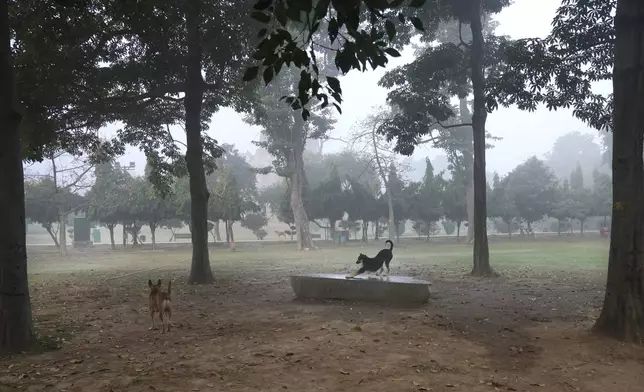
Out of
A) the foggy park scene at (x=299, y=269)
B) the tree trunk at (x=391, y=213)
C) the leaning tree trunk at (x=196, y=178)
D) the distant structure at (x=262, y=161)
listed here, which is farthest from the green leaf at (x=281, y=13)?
the distant structure at (x=262, y=161)

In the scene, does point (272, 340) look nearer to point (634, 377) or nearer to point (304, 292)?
point (304, 292)

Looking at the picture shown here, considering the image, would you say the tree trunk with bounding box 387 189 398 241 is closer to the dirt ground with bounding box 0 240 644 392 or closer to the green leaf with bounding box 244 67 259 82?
the dirt ground with bounding box 0 240 644 392

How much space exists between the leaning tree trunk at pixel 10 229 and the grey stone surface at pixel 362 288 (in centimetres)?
547

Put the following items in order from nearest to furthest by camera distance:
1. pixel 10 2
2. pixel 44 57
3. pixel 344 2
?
pixel 344 2, pixel 10 2, pixel 44 57

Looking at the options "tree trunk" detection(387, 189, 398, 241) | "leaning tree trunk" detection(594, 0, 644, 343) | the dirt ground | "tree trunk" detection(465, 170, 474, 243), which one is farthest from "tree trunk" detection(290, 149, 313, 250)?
"leaning tree trunk" detection(594, 0, 644, 343)

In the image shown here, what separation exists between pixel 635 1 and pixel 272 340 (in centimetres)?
746

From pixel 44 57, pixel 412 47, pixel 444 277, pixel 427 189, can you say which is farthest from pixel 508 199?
pixel 44 57

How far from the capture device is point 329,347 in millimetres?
6754

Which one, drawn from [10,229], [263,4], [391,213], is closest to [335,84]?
[263,4]

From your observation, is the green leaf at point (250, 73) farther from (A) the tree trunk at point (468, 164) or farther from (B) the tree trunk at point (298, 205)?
(A) the tree trunk at point (468, 164)

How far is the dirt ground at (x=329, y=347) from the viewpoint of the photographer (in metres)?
5.41

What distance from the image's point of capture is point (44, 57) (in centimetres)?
1135

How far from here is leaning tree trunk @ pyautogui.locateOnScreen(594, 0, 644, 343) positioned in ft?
22.7

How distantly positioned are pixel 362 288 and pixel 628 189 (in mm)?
5284
